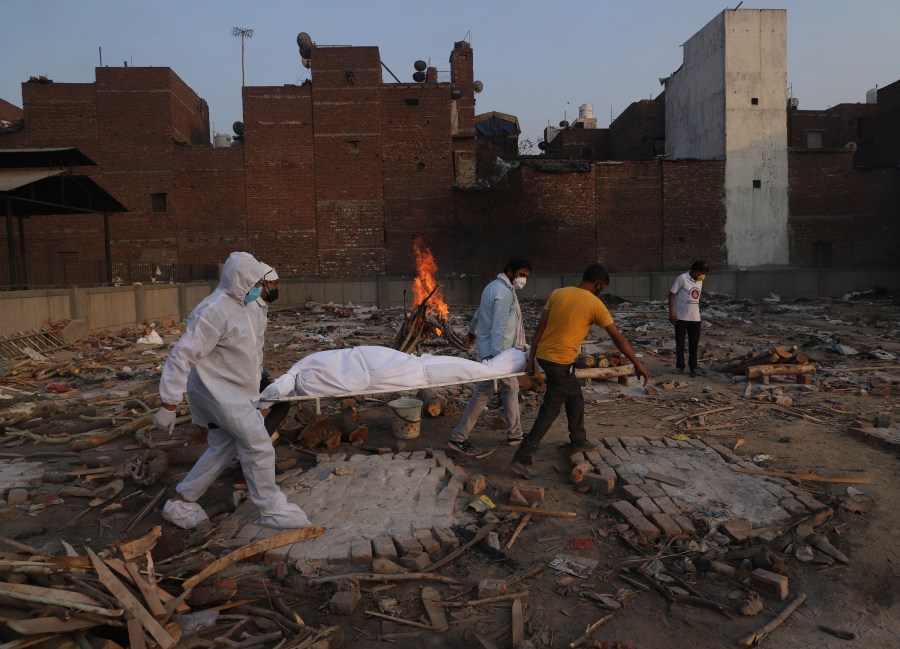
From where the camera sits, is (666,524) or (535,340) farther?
(535,340)

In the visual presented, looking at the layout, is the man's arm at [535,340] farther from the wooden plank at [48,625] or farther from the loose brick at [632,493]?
the wooden plank at [48,625]

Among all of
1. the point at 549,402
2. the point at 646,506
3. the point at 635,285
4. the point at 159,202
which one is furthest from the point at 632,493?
the point at 159,202

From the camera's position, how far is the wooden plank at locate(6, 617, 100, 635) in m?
Result: 2.52

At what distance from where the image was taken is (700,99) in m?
28.4

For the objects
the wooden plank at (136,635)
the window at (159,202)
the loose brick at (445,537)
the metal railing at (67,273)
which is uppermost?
the window at (159,202)

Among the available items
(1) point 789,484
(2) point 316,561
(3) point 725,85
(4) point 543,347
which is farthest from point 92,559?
(3) point 725,85

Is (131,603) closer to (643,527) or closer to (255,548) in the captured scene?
(255,548)

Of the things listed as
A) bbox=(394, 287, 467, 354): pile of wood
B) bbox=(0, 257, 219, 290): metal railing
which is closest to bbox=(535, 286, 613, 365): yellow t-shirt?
bbox=(394, 287, 467, 354): pile of wood

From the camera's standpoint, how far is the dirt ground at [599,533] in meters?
3.18

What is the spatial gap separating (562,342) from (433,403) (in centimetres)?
252

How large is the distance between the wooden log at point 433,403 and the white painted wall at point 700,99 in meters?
24.6

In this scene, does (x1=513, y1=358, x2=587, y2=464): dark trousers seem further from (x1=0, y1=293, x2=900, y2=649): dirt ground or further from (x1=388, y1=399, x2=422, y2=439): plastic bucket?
(x1=388, y1=399, x2=422, y2=439): plastic bucket

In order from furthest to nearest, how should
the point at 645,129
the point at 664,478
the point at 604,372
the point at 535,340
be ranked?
1. the point at 645,129
2. the point at 604,372
3. the point at 535,340
4. the point at 664,478

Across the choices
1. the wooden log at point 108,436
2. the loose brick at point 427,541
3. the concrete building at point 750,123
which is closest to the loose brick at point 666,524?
the loose brick at point 427,541
